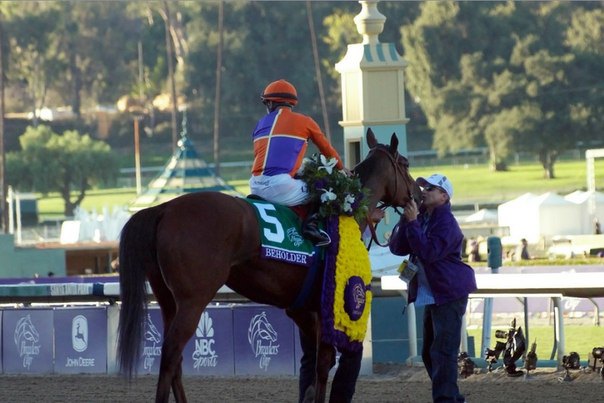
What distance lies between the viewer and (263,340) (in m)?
11.7

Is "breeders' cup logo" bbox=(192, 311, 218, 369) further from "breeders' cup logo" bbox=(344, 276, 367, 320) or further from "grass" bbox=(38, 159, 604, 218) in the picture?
"grass" bbox=(38, 159, 604, 218)

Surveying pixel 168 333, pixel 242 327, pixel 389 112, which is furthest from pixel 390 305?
pixel 168 333

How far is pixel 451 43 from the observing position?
64125 millimetres

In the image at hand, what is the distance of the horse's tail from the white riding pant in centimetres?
82

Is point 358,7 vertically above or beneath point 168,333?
above

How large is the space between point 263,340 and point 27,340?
7.58ft

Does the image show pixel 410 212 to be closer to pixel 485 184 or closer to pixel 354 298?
pixel 354 298

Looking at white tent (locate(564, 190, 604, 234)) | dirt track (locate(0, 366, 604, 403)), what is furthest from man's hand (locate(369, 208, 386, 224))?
white tent (locate(564, 190, 604, 234))

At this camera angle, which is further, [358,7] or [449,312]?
[358,7]

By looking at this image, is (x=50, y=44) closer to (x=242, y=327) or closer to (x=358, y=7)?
(x=358, y=7)

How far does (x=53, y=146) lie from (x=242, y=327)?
5033 centimetres

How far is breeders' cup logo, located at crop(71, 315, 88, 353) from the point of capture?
40.0 ft

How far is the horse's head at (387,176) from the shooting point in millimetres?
8953

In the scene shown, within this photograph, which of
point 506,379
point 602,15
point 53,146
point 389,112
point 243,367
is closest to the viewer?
point 506,379
